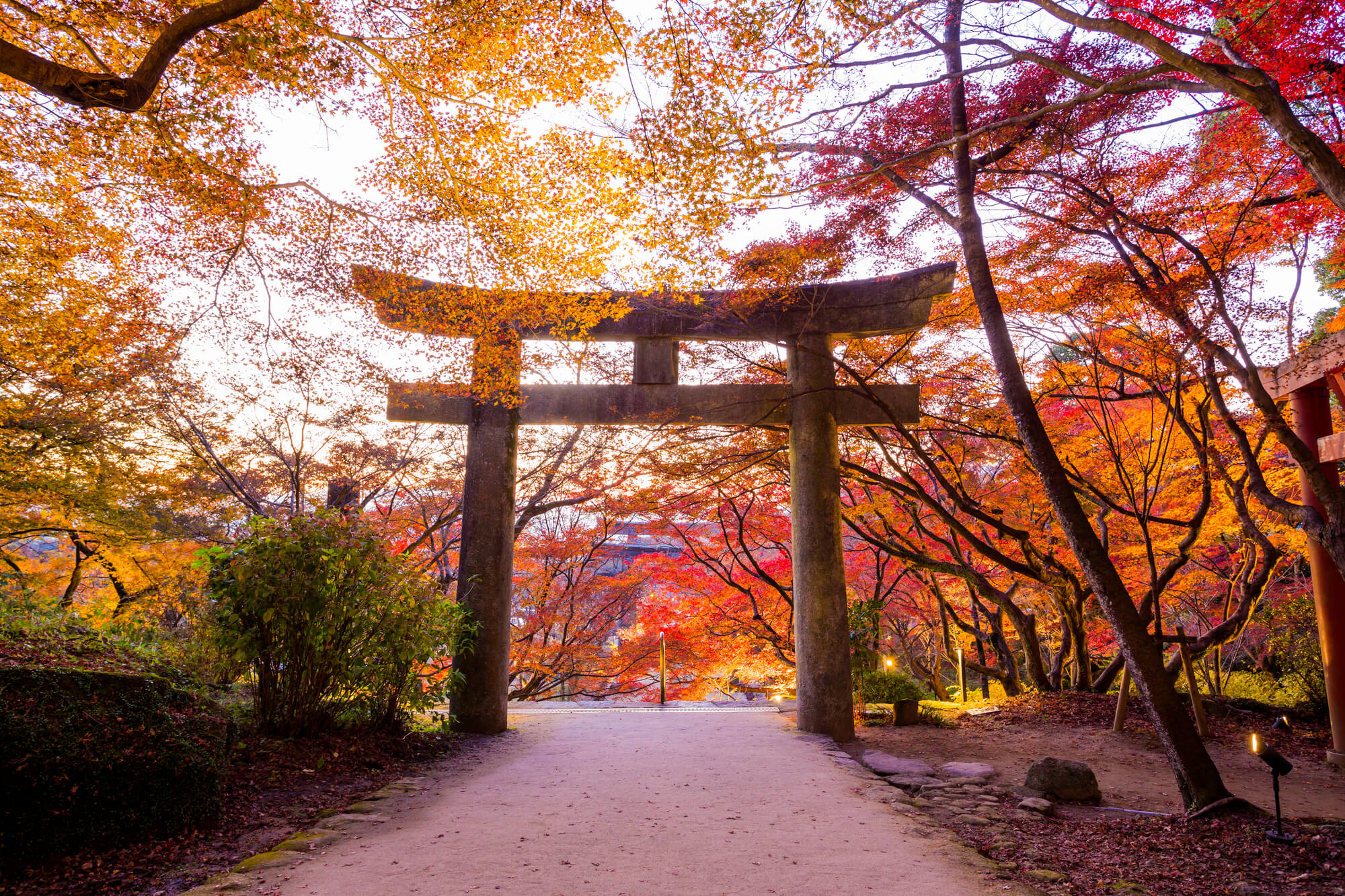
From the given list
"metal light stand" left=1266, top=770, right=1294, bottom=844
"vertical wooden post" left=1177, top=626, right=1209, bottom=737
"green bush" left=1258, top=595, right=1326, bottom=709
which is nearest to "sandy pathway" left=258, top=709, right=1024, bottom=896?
"metal light stand" left=1266, top=770, right=1294, bottom=844

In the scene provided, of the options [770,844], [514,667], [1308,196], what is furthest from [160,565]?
[1308,196]

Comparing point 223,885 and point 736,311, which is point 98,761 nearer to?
point 223,885

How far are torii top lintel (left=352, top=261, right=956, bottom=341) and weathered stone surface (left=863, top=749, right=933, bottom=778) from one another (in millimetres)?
4301

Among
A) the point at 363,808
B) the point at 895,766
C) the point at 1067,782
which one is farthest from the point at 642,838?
the point at 1067,782

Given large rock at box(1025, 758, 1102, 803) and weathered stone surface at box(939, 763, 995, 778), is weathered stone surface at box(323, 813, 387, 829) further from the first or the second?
large rock at box(1025, 758, 1102, 803)

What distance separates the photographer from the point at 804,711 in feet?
23.0

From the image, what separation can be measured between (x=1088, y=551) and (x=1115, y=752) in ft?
12.2

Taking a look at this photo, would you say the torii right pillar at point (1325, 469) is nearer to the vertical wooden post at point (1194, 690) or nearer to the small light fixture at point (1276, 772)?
the vertical wooden post at point (1194, 690)

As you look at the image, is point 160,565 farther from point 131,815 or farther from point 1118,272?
point 1118,272

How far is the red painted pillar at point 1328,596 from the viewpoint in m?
6.19

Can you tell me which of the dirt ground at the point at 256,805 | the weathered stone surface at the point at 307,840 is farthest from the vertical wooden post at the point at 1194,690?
the weathered stone surface at the point at 307,840

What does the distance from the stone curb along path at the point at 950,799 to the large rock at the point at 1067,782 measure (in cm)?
25

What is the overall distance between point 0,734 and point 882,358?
325 inches

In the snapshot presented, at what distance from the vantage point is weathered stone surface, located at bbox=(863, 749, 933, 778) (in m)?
5.45
